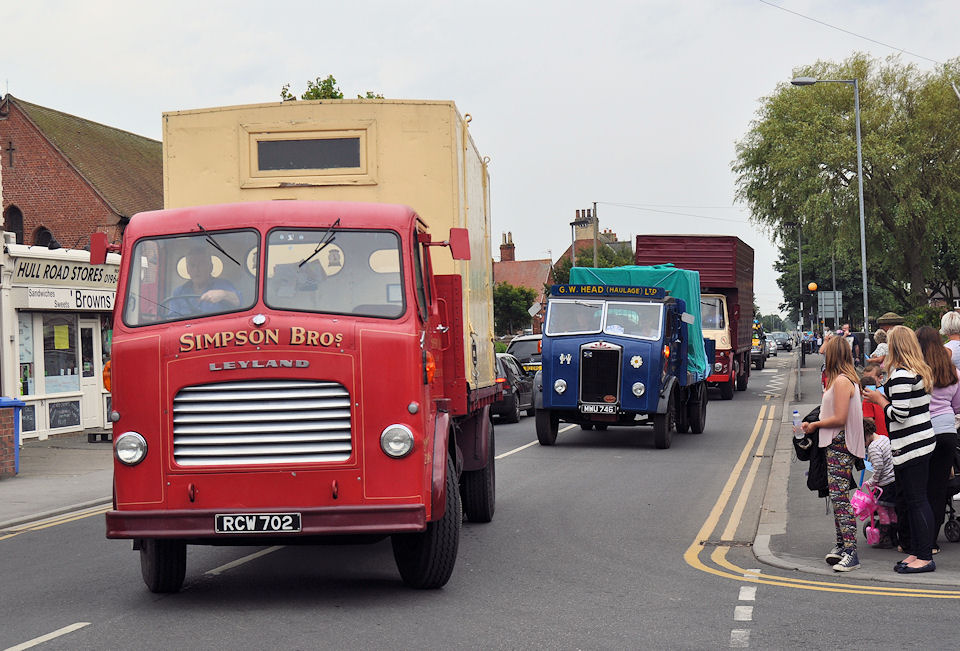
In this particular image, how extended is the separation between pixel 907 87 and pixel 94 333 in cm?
3235

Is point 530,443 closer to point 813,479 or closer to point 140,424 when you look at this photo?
point 813,479

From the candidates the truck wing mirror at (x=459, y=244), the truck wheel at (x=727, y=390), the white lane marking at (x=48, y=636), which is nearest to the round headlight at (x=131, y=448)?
the white lane marking at (x=48, y=636)

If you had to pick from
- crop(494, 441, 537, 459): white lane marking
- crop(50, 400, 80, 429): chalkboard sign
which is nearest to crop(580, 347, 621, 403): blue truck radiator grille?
crop(494, 441, 537, 459): white lane marking

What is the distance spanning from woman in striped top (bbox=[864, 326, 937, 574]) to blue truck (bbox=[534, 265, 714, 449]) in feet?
33.1

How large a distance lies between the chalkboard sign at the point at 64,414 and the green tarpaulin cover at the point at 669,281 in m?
10.8

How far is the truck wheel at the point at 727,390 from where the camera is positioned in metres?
31.5

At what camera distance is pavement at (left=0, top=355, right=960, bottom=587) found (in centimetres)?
884

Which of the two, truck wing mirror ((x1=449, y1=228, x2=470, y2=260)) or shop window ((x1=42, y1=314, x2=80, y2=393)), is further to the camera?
shop window ((x1=42, y1=314, x2=80, y2=393))

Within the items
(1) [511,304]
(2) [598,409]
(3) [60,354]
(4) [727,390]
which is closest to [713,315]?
(4) [727,390]

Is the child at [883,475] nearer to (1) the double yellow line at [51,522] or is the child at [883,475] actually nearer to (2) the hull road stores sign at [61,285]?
(1) the double yellow line at [51,522]

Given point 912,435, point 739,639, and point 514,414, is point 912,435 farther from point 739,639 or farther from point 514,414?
point 514,414

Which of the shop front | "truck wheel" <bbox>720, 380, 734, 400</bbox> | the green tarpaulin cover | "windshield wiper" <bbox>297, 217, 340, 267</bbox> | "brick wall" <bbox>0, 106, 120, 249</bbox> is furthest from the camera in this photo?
"brick wall" <bbox>0, 106, 120, 249</bbox>

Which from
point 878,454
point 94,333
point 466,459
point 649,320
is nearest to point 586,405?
point 649,320

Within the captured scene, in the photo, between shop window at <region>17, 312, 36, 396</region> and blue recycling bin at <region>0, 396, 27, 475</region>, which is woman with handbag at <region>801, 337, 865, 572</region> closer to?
blue recycling bin at <region>0, 396, 27, 475</region>
